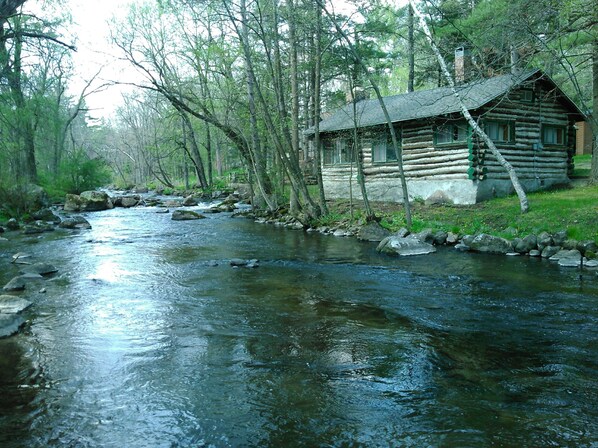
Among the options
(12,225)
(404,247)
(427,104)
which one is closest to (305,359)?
(404,247)

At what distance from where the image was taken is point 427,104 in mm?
15766

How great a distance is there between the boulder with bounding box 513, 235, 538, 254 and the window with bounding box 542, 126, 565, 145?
35.4ft

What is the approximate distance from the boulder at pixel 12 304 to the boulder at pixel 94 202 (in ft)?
69.2

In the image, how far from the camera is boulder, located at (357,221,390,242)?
15.3 meters

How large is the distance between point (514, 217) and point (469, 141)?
499cm

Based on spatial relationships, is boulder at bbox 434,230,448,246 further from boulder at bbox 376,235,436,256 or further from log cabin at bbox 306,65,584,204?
log cabin at bbox 306,65,584,204

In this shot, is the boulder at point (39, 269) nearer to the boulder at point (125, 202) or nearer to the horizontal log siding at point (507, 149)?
the horizontal log siding at point (507, 149)

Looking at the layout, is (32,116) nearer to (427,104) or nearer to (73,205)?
(73,205)

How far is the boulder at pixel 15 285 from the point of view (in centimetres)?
872

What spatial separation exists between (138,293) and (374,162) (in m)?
16.6

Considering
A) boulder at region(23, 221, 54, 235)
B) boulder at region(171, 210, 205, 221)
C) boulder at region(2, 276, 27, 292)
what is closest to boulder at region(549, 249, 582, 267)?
boulder at region(2, 276, 27, 292)

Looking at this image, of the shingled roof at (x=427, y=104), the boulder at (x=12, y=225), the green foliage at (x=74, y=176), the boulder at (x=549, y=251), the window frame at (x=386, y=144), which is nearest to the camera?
the boulder at (x=549, y=251)

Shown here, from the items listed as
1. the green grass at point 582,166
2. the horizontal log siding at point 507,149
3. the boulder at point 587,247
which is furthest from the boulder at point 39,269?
the green grass at point 582,166

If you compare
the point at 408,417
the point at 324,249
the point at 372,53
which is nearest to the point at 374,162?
the point at 372,53
